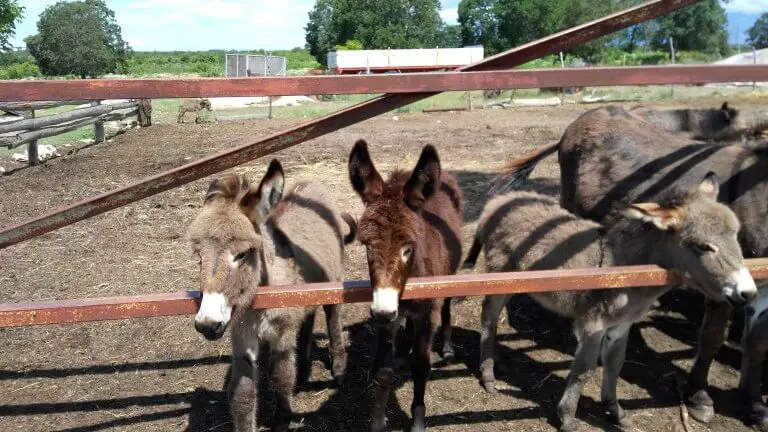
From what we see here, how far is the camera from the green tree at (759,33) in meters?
80.1

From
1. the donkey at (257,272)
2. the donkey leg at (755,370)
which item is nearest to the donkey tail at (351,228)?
the donkey at (257,272)

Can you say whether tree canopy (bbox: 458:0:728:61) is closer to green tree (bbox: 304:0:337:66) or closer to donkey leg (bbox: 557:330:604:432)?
green tree (bbox: 304:0:337:66)

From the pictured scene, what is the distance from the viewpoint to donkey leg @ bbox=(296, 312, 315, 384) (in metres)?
4.66

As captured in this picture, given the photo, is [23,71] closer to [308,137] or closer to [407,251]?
[308,137]

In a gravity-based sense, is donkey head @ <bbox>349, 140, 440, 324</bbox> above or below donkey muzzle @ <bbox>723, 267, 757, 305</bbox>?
above

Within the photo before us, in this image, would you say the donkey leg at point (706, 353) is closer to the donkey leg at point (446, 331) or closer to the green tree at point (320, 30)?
the donkey leg at point (446, 331)

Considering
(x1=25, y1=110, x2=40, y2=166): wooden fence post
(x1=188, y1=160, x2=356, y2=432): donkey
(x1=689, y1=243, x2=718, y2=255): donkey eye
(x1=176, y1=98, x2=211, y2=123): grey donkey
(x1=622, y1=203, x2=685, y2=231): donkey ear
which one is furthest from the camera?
(x1=176, y1=98, x2=211, y2=123): grey donkey

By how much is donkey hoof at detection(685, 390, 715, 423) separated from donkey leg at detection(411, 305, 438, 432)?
2065 mm

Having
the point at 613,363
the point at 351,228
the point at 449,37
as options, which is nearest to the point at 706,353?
the point at 613,363

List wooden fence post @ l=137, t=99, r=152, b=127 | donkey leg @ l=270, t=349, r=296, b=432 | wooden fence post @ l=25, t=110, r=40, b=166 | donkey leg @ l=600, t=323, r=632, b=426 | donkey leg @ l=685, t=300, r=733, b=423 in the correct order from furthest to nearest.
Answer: wooden fence post @ l=137, t=99, r=152, b=127 → wooden fence post @ l=25, t=110, r=40, b=166 → donkey leg @ l=685, t=300, r=733, b=423 → donkey leg @ l=600, t=323, r=632, b=426 → donkey leg @ l=270, t=349, r=296, b=432

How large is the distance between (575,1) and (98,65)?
2229 inches

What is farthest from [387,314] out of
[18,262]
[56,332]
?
[18,262]

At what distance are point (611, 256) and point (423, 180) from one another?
1.78 m

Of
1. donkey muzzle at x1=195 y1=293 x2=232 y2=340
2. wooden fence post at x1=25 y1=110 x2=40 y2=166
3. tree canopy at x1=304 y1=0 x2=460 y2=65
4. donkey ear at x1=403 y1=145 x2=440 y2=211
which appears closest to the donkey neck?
donkey ear at x1=403 y1=145 x2=440 y2=211
